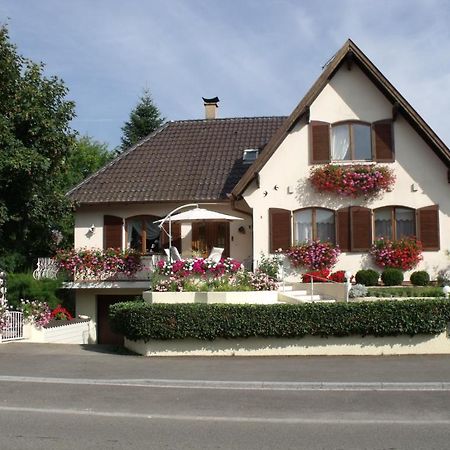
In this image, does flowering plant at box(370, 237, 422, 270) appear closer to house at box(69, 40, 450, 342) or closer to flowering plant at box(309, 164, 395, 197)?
house at box(69, 40, 450, 342)

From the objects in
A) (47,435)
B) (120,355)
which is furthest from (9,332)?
(47,435)

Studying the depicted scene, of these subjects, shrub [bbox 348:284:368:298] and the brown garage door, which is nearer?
shrub [bbox 348:284:368:298]

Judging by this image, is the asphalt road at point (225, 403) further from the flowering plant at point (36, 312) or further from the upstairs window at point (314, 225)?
the upstairs window at point (314, 225)

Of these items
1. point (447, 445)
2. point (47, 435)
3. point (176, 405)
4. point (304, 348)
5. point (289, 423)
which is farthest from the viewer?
point (304, 348)

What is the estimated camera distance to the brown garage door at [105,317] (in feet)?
78.0

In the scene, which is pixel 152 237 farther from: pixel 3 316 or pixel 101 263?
pixel 3 316

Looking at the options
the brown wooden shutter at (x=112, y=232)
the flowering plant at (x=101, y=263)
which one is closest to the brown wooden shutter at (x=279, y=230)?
the flowering plant at (x=101, y=263)

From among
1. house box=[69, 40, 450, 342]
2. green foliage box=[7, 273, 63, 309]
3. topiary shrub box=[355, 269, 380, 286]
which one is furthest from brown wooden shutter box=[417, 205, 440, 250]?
green foliage box=[7, 273, 63, 309]

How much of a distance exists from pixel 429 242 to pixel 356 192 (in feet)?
9.33

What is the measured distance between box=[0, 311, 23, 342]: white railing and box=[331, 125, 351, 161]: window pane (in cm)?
1140

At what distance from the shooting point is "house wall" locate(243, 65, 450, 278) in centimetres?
2017

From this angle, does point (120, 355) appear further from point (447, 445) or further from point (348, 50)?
point (348, 50)

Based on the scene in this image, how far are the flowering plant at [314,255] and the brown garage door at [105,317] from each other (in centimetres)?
686

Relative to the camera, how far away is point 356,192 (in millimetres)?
20500
